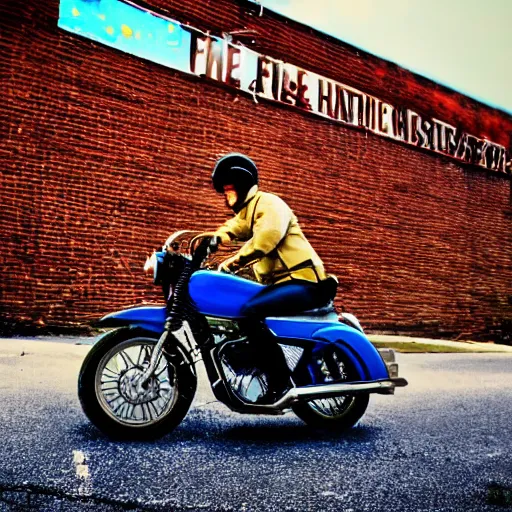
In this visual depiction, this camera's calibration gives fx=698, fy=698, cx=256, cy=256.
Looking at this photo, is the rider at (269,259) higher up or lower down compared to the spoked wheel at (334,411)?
higher up

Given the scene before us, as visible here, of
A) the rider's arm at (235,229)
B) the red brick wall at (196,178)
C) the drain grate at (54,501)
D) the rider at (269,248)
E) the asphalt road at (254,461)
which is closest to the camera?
the drain grate at (54,501)

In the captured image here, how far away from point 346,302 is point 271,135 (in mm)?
3989

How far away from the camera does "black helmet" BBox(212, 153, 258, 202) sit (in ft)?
15.0

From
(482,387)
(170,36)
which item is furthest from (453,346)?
(170,36)

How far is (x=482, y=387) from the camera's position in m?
7.72

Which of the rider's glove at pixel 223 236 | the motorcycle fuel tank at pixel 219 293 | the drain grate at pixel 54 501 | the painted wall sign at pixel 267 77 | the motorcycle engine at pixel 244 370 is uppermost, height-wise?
the painted wall sign at pixel 267 77

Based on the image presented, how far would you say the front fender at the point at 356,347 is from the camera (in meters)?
4.52

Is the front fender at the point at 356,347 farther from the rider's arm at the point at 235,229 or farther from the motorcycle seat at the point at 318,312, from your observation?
the rider's arm at the point at 235,229

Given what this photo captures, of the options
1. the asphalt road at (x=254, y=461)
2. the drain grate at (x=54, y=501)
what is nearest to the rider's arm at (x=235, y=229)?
the asphalt road at (x=254, y=461)

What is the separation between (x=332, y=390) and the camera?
438 centimetres

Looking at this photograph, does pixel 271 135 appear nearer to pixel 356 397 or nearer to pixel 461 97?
pixel 461 97

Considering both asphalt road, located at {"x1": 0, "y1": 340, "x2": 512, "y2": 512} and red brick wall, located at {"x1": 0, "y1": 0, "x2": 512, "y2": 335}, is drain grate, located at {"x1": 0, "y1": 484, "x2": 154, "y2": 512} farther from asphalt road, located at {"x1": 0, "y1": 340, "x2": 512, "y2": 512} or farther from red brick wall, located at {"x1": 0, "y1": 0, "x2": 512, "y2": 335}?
red brick wall, located at {"x1": 0, "y1": 0, "x2": 512, "y2": 335}

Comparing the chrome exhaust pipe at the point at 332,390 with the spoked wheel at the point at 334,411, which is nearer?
the chrome exhaust pipe at the point at 332,390

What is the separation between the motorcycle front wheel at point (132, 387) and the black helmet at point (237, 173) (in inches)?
44.5
